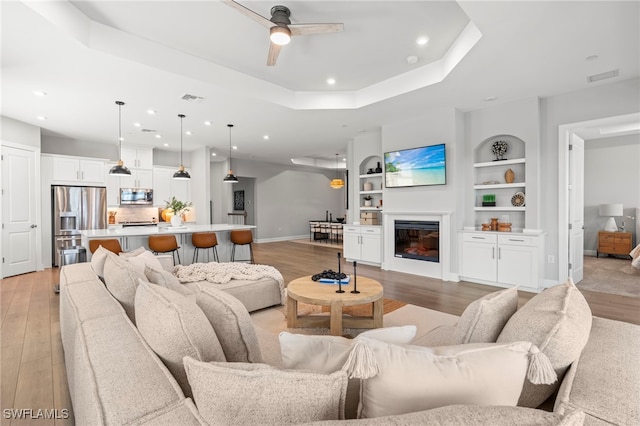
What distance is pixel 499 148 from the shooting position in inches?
200

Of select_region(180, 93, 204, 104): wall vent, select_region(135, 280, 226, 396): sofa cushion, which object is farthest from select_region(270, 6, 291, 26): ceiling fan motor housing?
select_region(135, 280, 226, 396): sofa cushion

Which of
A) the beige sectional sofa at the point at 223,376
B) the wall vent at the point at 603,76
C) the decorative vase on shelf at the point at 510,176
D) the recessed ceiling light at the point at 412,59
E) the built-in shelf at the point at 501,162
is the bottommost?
the beige sectional sofa at the point at 223,376

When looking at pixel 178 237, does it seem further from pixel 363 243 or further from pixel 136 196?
pixel 363 243

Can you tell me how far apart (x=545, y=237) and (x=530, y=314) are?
173 inches

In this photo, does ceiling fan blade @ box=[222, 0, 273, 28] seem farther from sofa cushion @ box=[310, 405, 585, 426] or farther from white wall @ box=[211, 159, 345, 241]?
white wall @ box=[211, 159, 345, 241]

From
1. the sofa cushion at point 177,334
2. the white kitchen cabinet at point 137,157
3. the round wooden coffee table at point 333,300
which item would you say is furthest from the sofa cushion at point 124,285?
the white kitchen cabinet at point 137,157

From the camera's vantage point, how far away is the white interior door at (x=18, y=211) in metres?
5.48

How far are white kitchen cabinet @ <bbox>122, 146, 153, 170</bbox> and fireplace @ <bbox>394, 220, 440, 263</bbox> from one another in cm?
631

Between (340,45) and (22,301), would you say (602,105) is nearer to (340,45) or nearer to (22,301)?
(340,45)

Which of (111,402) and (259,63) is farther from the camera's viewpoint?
(259,63)

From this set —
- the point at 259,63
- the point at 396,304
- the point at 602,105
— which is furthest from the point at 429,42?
the point at 396,304

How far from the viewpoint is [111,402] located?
876mm

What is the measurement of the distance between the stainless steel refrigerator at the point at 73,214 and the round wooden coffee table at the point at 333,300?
545 centimetres

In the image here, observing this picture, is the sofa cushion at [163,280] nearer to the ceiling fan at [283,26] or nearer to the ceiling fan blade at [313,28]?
the ceiling fan at [283,26]
